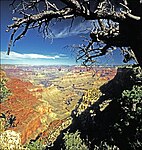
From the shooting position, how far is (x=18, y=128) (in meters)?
85.6

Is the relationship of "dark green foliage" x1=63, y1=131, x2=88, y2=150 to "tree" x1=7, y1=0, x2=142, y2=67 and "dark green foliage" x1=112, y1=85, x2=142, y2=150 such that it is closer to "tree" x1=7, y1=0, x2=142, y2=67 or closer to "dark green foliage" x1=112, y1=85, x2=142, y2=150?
"dark green foliage" x1=112, y1=85, x2=142, y2=150

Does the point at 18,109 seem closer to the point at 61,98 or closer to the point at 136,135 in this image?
the point at 136,135

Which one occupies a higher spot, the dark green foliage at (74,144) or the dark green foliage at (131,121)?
the dark green foliage at (131,121)

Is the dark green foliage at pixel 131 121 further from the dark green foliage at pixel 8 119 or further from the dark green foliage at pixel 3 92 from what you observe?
the dark green foliage at pixel 3 92

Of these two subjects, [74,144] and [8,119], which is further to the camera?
[8,119]

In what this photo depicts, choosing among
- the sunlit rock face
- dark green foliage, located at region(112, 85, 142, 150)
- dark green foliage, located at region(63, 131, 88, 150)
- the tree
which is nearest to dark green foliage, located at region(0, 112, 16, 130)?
dark green foliage, located at region(63, 131, 88, 150)

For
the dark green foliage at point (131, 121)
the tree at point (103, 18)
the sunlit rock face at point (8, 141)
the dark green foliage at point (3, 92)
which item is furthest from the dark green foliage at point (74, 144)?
the dark green foliage at point (3, 92)

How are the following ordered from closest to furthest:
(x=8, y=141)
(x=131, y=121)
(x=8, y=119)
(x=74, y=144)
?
(x=8, y=141) < (x=131, y=121) < (x=74, y=144) < (x=8, y=119)

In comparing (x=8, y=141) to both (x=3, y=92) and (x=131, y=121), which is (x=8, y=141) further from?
(x=3, y=92)

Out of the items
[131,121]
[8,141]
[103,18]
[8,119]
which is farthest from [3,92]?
[103,18]

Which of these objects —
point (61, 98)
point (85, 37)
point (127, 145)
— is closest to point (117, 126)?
point (127, 145)

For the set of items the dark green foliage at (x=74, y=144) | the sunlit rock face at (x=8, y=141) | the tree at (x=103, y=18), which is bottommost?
the dark green foliage at (x=74, y=144)

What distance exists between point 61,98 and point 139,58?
193m

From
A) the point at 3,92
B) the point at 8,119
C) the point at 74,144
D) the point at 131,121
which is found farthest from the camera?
the point at 8,119
